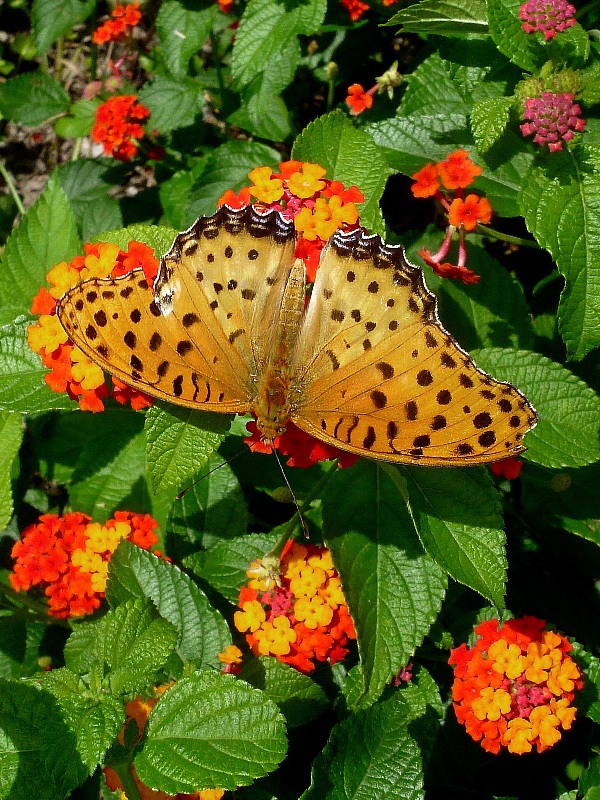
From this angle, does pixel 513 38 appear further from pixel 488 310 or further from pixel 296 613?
pixel 296 613

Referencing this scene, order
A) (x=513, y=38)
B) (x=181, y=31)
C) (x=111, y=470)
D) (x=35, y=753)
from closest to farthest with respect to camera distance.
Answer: (x=35, y=753)
(x=513, y=38)
(x=111, y=470)
(x=181, y=31)

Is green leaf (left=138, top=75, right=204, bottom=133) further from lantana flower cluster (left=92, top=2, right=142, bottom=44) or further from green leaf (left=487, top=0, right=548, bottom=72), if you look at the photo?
green leaf (left=487, top=0, right=548, bottom=72)

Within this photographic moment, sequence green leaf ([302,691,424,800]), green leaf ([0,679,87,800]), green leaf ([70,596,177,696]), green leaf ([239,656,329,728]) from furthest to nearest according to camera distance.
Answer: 1. green leaf ([239,656,329,728])
2. green leaf ([302,691,424,800])
3. green leaf ([70,596,177,696])
4. green leaf ([0,679,87,800])

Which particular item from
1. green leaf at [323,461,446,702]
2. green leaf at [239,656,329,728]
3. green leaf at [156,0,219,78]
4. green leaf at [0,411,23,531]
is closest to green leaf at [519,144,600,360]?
green leaf at [323,461,446,702]

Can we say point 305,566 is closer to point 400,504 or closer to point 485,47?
point 400,504

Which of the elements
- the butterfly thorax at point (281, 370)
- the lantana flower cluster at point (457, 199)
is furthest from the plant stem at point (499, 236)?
the butterfly thorax at point (281, 370)

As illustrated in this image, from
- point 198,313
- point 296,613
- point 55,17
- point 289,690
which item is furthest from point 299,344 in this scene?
point 55,17
